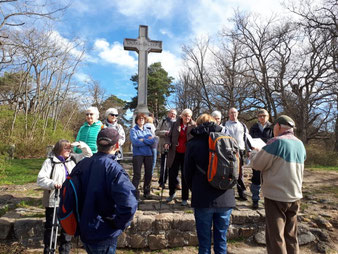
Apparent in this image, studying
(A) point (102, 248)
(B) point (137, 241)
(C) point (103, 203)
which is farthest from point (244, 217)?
(C) point (103, 203)

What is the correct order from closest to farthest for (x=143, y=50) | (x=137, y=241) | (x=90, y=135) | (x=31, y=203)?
(x=137, y=241)
(x=90, y=135)
(x=31, y=203)
(x=143, y=50)

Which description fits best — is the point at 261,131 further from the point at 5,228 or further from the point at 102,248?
the point at 5,228

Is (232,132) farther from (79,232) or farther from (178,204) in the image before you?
(79,232)

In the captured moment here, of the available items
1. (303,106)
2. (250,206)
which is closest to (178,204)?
(250,206)

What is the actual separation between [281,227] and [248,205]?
1567 mm

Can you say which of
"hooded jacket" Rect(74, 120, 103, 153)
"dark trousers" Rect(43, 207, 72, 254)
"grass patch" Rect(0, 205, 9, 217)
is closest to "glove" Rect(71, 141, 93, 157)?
"hooded jacket" Rect(74, 120, 103, 153)

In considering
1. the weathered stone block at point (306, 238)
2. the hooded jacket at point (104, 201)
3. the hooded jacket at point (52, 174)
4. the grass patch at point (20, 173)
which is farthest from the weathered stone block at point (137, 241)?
the grass patch at point (20, 173)

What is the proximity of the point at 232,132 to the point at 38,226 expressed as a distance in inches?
140

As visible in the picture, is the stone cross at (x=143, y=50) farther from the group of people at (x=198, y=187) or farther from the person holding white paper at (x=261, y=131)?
the person holding white paper at (x=261, y=131)

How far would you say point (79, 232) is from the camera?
67.4 inches

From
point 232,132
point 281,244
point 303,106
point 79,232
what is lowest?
point 281,244

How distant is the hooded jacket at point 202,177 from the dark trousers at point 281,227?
1.56ft

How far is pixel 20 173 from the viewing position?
6.79 meters

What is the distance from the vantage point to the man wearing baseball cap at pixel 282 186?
2283mm
